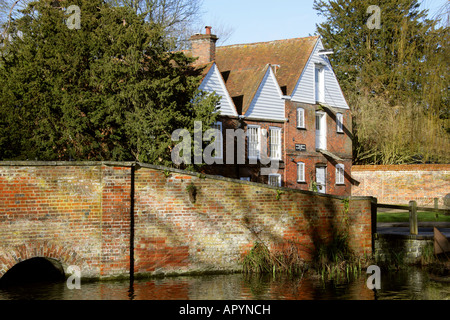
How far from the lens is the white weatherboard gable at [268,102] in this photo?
103 ft

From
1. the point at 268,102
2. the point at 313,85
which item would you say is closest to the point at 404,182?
the point at 313,85

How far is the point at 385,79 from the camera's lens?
156 feet

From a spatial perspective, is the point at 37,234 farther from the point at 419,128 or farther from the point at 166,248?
the point at 419,128

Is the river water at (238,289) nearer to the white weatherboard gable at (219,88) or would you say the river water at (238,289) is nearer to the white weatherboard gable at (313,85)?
the white weatherboard gable at (219,88)

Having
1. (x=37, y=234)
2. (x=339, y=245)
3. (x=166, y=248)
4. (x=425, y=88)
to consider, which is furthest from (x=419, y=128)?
(x=37, y=234)

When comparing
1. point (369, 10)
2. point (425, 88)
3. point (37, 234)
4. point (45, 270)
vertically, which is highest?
point (369, 10)

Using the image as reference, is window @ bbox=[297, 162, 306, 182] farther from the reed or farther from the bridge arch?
the bridge arch

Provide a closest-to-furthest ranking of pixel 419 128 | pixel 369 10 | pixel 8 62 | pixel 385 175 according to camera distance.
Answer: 1. pixel 8 62
2. pixel 419 128
3. pixel 385 175
4. pixel 369 10

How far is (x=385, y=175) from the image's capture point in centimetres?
3744

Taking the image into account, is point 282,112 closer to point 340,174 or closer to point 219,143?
point 219,143

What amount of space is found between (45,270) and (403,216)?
1767 cm

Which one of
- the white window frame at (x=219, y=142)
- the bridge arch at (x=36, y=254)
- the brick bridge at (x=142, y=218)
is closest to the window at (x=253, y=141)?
the white window frame at (x=219, y=142)

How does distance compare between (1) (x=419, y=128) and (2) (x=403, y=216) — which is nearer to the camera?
(2) (x=403, y=216)

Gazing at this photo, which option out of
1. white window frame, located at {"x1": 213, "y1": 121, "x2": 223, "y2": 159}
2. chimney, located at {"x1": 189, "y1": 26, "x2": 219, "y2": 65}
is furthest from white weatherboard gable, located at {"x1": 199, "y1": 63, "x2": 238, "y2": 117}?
chimney, located at {"x1": 189, "y1": 26, "x2": 219, "y2": 65}
